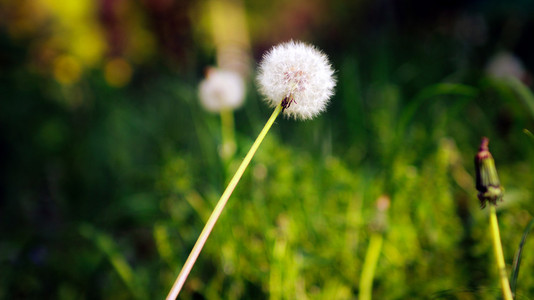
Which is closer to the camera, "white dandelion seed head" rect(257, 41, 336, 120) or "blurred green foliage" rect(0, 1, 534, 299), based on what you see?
"white dandelion seed head" rect(257, 41, 336, 120)

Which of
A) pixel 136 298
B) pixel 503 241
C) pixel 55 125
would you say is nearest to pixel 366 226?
pixel 503 241

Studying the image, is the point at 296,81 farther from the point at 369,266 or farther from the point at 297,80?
the point at 369,266

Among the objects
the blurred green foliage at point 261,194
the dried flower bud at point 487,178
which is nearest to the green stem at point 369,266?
the blurred green foliage at point 261,194

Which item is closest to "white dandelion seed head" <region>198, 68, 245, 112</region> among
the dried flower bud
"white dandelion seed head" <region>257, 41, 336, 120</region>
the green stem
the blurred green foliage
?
the blurred green foliage

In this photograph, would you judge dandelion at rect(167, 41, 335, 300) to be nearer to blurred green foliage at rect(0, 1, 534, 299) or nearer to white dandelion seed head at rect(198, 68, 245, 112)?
blurred green foliage at rect(0, 1, 534, 299)

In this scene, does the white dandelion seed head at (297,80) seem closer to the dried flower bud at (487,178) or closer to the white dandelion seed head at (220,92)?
the dried flower bud at (487,178)

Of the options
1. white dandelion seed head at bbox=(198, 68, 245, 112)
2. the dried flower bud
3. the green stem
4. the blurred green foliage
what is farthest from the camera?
white dandelion seed head at bbox=(198, 68, 245, 112)
